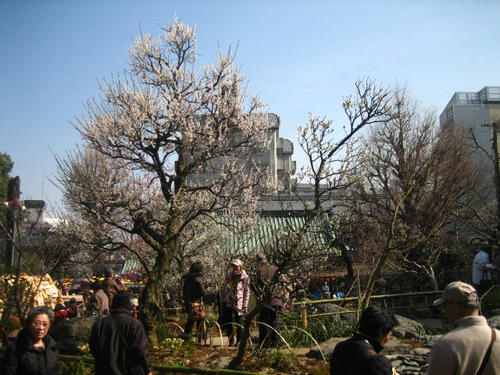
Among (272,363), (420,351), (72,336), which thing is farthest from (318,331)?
(72,336)

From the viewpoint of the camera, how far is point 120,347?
4805 mm

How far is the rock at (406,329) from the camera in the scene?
9.41 m

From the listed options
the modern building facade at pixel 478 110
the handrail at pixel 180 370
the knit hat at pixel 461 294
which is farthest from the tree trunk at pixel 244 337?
the modern building facade at pixel 478 110

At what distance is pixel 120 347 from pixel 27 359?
0.87m

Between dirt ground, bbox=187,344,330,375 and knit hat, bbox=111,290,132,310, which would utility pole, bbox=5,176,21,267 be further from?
dirt ground, bbox=187,344,330,375

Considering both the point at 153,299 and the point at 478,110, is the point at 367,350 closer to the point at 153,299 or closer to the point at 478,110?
the point at 153,299

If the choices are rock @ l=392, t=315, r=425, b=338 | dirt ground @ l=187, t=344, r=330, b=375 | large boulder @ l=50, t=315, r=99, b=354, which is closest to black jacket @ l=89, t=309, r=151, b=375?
dirt ground @ l=187, t=344, r=330, b=375

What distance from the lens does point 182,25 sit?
1229cm

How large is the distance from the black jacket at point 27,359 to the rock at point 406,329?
6.94 metres

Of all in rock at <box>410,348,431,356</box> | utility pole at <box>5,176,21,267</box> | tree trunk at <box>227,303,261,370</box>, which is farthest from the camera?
utility pole at <box>5,176,21,267</box>

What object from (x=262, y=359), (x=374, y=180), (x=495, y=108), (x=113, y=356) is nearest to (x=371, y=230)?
(x=374, y=180)

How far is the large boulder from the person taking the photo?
8.43 metres

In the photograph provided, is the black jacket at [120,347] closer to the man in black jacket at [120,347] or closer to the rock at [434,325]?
the man in black jacket at [120,347]

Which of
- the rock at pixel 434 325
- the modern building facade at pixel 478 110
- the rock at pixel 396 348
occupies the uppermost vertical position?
the modern building facade at pixel 478 110
